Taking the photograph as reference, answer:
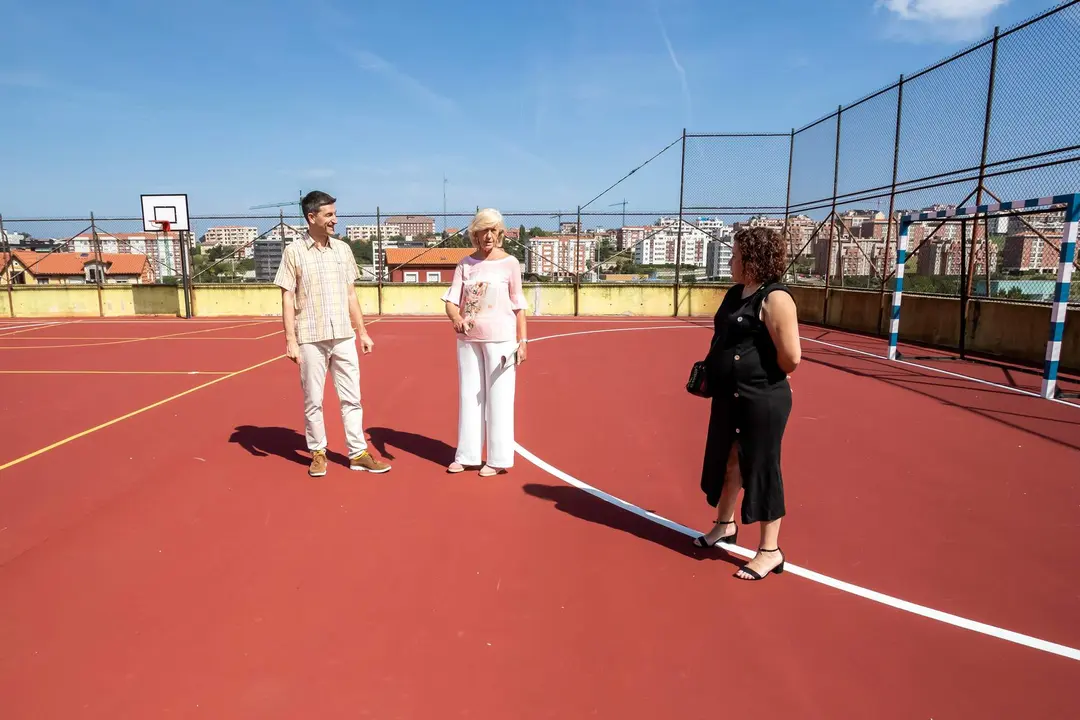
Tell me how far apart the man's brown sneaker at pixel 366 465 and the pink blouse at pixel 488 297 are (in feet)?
4.02

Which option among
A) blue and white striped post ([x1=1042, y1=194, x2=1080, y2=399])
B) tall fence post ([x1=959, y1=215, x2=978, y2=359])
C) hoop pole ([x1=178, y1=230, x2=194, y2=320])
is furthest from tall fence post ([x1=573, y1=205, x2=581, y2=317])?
blue and white striped post ([x1=1042, y1=194, x2=1080, y2=399])

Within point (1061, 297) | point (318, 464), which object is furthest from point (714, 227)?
point (318, 464)

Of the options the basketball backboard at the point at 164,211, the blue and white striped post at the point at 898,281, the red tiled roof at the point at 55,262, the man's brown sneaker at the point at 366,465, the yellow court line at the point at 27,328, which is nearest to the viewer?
the man's brown sneaker at the point at 366,465

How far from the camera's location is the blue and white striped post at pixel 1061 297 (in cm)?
748

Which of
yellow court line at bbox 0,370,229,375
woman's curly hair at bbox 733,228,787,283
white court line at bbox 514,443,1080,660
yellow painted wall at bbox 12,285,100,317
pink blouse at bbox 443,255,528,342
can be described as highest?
woman's curly hair at bbox 733,228,787,283

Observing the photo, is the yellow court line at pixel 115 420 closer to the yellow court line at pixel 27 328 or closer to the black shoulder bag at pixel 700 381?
the black shoulder bag at pixel 700 381

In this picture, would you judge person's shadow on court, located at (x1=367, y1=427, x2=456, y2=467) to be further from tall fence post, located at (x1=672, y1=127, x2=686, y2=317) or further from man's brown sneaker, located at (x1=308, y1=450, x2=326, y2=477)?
tall fence post, located at (x1=672, y1=127, x2=686, y2=317)

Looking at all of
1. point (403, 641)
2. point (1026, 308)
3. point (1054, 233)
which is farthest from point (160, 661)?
point (1054, 233)

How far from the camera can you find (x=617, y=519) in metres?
3.94

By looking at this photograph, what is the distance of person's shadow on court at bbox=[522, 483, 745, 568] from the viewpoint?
3.51m

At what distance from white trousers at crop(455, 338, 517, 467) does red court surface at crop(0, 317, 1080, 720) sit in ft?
0.64

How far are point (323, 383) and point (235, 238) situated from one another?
18333mm

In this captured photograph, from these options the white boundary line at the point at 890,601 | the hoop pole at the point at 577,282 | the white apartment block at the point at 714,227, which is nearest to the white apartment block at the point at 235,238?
the hoop pole at the point at 577,282

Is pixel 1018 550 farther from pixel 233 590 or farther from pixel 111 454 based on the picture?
pixel 111 454
